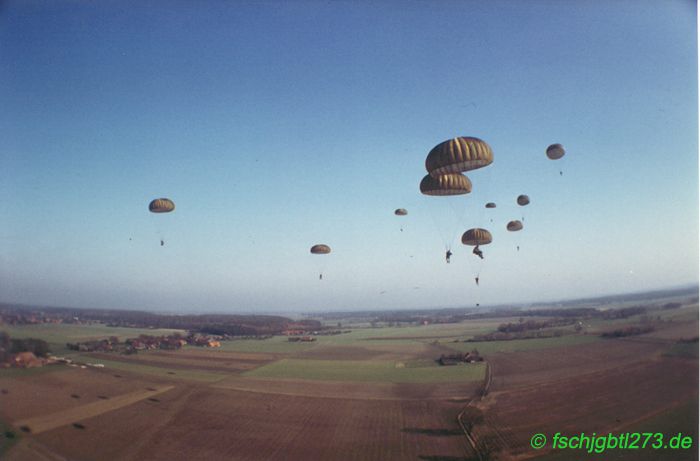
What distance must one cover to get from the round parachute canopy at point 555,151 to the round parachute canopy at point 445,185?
24.3 ft

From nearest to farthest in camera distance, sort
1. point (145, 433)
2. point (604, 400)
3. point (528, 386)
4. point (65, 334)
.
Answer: point (145, 433)
point (604, 400)
point (528, 386)
point (65, 334)

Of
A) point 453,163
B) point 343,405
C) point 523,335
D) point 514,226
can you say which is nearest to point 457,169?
point 453,163

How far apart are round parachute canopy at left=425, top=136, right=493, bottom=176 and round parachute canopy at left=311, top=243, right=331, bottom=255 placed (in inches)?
643

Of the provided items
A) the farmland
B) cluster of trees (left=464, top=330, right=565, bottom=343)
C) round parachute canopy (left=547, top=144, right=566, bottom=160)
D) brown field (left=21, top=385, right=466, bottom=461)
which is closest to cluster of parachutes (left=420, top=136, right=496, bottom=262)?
round parachute canopy (left=547, top=144, right=566, bottom=160)

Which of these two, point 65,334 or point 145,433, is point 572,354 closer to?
point 145,433

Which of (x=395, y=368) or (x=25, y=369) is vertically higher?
(x=25, y=369)

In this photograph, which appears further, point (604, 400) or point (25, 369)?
point (25, 369)

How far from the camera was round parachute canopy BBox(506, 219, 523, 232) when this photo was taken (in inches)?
1146

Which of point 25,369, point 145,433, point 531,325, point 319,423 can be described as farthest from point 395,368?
point 531,325

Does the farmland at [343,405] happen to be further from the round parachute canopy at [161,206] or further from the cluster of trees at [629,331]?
the round parachute canopy at [161,206]

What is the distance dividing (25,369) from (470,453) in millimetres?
37672

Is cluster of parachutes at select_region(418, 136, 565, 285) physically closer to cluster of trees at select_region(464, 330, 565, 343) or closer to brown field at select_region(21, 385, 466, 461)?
brown field at select_region(21, 385, 466, 461)

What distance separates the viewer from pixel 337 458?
14.9 m

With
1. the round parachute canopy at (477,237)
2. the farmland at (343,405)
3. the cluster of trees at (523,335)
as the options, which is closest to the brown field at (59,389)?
the farmland at (343,405)
